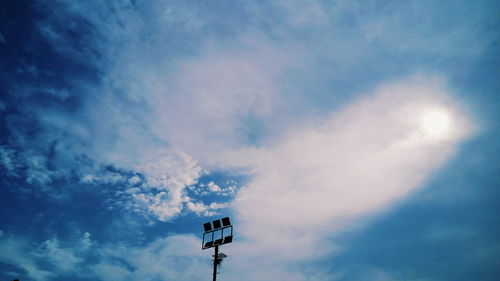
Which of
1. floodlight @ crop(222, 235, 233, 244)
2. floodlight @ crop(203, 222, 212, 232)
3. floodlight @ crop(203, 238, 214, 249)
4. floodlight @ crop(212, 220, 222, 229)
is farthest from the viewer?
floodlight @ crop(203, 222, 212, 232)

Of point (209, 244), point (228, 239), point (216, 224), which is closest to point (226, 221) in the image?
point (216, 224)

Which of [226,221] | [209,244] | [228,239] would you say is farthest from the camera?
[226,221]

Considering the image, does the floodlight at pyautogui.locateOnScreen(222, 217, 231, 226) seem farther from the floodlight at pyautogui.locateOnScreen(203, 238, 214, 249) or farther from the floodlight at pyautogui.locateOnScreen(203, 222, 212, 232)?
the floodlight at pyautogui.locateOnScreen(203, 238, 214, 249)

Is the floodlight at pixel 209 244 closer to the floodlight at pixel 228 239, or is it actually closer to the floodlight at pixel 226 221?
the floodlight at pixel 228 239

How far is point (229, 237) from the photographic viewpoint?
22984mm

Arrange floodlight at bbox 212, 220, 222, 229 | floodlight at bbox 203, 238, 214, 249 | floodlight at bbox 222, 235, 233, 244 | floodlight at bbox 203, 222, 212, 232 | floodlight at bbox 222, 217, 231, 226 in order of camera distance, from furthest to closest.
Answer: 1. floodlight at bbox 203, 222, 212, 232
2. floodlight at bbox 212, 220, 222, 229
3. floodlight at bbox 222, 217, 231, 226
4. floodlight at bbox 203, 238, 214, 249
5. floodlight at bbox 222, 235, 233, 244

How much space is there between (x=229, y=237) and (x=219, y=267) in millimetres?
2608

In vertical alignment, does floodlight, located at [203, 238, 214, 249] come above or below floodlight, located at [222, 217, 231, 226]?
→ below

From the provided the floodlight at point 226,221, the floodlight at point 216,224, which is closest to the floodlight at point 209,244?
the floodlight at point 216,224

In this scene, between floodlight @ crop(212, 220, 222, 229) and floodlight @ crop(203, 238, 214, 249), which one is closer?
floodlight @ crop(203, 238, 214, 249)

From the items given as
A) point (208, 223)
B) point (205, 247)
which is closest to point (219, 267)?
point (205, 247)

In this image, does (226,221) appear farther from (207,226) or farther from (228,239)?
(207,226)

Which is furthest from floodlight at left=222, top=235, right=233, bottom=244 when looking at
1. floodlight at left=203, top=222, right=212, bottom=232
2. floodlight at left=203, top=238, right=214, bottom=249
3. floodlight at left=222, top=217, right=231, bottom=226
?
floodlight at left=203, top=222, right=212, bottom=232

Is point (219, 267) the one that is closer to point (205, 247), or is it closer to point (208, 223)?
point (205, 247)
